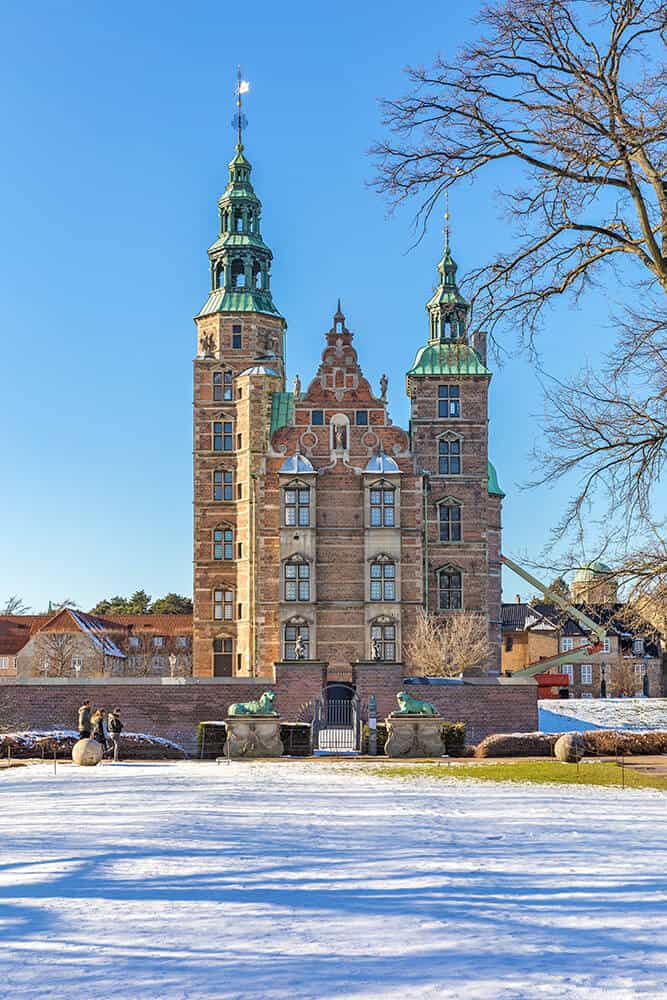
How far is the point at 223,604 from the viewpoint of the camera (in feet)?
181

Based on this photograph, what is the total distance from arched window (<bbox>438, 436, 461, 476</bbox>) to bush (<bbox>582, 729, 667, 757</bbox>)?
23.7 m

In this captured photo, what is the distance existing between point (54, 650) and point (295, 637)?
28.7m

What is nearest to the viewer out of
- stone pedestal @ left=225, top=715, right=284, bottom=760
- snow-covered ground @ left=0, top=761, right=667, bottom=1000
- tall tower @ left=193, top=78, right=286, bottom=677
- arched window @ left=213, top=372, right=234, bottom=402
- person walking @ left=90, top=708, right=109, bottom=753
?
snow-covered ground @ left=0, top=761, right=667, bottom=1000

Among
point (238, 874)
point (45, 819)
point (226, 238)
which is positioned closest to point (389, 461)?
point (226, 238)

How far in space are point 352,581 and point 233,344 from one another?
13.1 metres

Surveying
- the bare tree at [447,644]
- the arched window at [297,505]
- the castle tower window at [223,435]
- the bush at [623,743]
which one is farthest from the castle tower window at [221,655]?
the bush at [623,743]

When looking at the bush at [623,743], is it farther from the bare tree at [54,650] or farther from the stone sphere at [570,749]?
the bare tree at [54,650]

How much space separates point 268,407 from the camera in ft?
182

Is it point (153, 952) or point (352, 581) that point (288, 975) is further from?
point (352, 581)

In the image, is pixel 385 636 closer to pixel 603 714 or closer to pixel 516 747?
pixel 603 714

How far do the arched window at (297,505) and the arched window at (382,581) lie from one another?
331 centimetres

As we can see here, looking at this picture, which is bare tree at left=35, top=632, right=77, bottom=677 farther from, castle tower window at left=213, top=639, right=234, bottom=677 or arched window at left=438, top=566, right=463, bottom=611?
arched window at left=438, top=566, right=463, bottom=611

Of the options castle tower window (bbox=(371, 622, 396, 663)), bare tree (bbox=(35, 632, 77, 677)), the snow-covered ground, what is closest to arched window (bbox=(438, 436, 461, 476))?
castle tower window (bbox=(371, 622, 396, 663))

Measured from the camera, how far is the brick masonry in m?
38.0
